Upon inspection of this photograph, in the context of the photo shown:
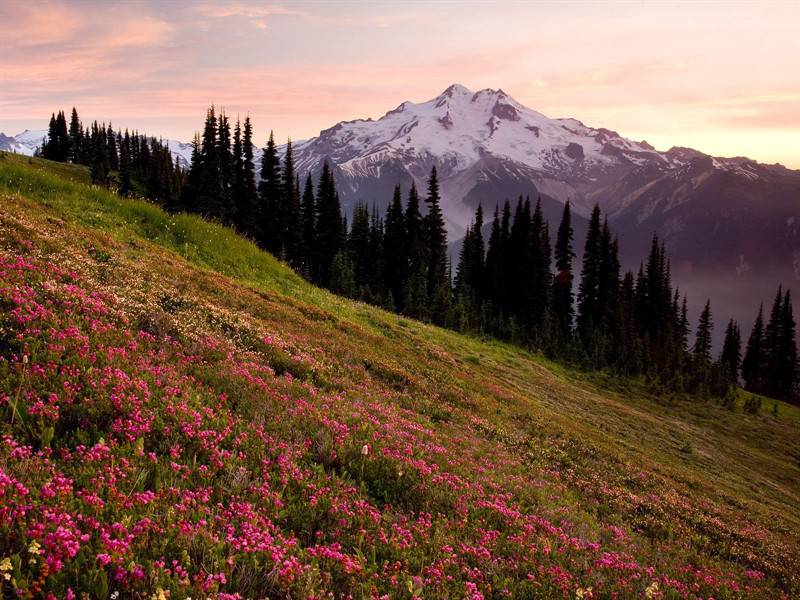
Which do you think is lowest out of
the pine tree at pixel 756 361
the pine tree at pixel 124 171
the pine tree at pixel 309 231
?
the pine tree at pixel 756 361

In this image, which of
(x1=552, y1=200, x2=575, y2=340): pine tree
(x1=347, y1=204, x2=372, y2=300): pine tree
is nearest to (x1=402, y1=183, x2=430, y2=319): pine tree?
(x1=347, y1=204, x2=372, y2=300): pine tree

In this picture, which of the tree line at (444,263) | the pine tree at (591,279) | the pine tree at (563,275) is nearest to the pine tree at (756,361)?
the tree line at (444,263)

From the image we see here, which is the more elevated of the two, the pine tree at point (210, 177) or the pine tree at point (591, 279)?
the pine tree at point (210, 177)

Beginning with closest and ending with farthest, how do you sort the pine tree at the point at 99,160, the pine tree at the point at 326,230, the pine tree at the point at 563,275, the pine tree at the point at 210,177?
the pine tree at the point at 210,177 < the pine tree at the point at 326,230 < the pine tree at the point at 563,275 < the pine tree at the point at 99,160

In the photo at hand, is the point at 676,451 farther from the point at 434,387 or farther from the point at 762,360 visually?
the point at 762,360

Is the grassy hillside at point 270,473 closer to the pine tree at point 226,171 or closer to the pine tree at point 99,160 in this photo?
the pine tree at point 226,171

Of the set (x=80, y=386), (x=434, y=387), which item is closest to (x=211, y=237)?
(x=434, y=387)

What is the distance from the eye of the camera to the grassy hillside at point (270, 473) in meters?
4.31

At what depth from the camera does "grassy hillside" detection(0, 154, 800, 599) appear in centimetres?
431

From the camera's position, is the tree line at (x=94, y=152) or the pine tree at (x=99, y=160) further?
the tree line at (x=94, y=152)

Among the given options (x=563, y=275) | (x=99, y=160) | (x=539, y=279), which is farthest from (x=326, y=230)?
(x=99, y=160)

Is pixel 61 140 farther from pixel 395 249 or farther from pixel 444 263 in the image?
pixel 444 263

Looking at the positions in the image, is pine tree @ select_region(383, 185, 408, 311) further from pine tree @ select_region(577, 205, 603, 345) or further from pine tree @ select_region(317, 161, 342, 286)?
pine tree @ select_region(577, 205, 603, 345)

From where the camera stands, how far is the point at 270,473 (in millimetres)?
6258
